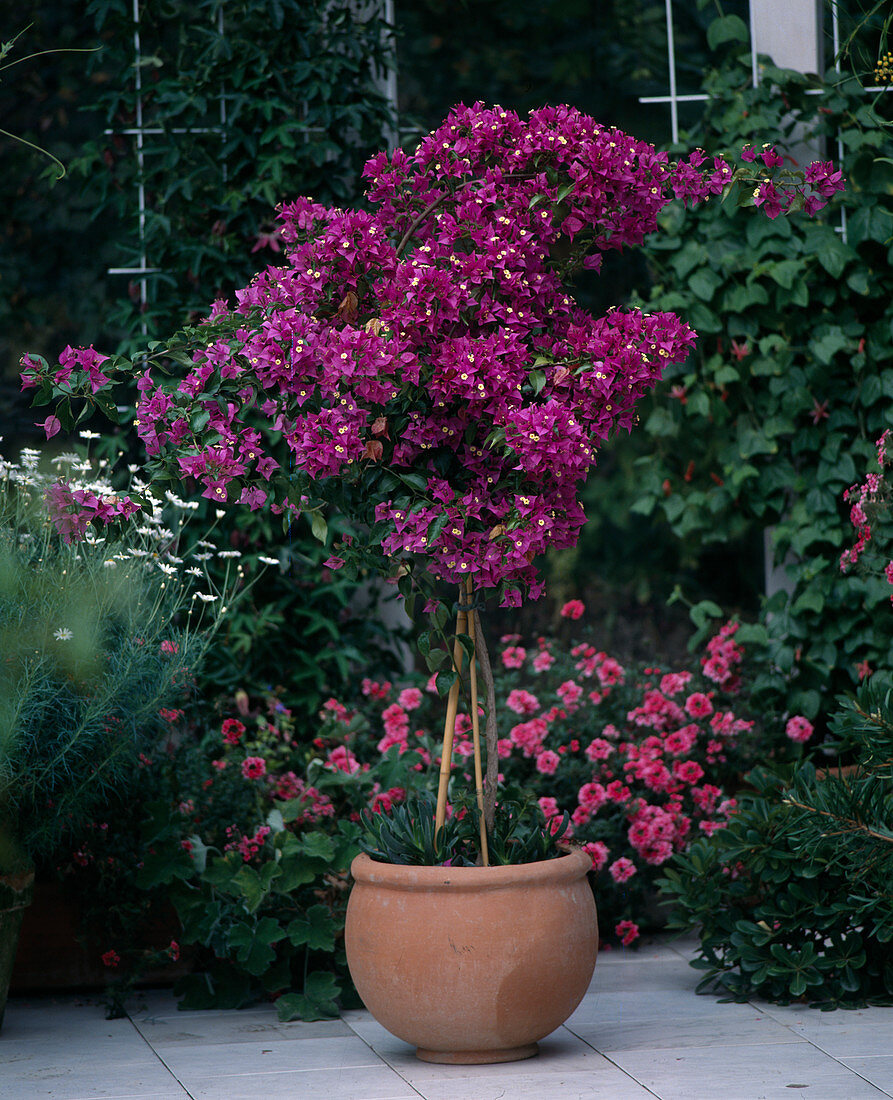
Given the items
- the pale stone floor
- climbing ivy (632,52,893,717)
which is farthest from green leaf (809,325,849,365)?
the pale stone floor

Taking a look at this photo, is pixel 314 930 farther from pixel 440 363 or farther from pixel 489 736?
pixel 440 363

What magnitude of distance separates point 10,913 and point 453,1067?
102cm

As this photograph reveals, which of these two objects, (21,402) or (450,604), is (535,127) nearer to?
(450,604)

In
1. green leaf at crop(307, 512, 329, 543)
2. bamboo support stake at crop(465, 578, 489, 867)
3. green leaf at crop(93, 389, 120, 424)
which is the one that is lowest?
bamboo support stake at crop(465, 578, 489, 867)

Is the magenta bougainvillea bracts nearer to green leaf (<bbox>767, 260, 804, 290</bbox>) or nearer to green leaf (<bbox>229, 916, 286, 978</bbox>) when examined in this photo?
green leaf (<bbox>229, 916, 286, 978</bbox>)

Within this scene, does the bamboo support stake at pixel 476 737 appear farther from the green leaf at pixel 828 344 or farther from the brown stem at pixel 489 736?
the green leaf at pixel 828 344

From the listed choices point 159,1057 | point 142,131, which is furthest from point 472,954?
point 142,131

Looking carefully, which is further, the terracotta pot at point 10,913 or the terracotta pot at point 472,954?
the terracotta pot at point 10,913

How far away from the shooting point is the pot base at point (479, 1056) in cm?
270

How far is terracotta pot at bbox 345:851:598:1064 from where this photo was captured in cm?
259

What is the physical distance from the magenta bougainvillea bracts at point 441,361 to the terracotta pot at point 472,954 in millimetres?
586

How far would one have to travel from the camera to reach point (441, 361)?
247 centimetres

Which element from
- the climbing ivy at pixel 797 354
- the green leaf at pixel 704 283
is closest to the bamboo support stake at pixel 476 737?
the climbing ivy at pixel 797 354

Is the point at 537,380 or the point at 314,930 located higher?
the point at 537,380
